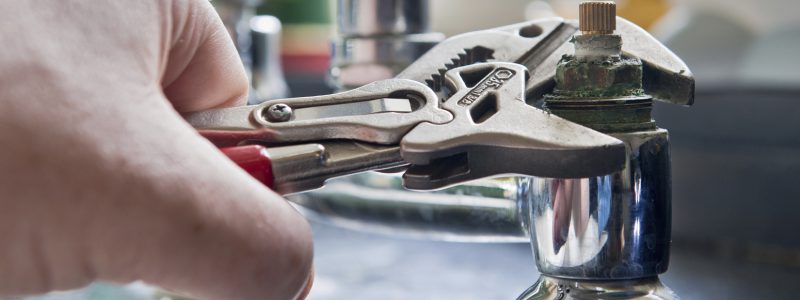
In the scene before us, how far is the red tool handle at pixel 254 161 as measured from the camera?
0.37 m

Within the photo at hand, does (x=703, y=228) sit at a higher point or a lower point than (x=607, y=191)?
lower

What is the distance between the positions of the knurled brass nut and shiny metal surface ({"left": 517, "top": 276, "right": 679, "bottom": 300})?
0.37ft

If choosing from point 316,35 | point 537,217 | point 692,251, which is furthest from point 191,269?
point 316,35

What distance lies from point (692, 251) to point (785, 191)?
11 cm

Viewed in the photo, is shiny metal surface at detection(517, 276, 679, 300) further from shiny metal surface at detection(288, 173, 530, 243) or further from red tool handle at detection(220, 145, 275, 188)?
red tool handle at detection(220, 145, 275, 188)

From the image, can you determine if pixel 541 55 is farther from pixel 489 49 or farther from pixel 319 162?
pixel 319 162

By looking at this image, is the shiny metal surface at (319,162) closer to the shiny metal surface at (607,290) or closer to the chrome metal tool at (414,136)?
the chrome metal tool at (414,136)

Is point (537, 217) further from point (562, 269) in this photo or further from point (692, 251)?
point (692, 251)

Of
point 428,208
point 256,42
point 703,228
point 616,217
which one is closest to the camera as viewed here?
point 616,217

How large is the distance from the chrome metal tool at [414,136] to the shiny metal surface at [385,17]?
11.4 inches

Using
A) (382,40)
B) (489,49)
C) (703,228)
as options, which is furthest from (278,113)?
(703,228)

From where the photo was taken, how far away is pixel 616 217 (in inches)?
16.3

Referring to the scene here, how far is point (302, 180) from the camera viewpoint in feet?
1.24

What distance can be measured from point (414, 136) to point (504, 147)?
0.12ft
